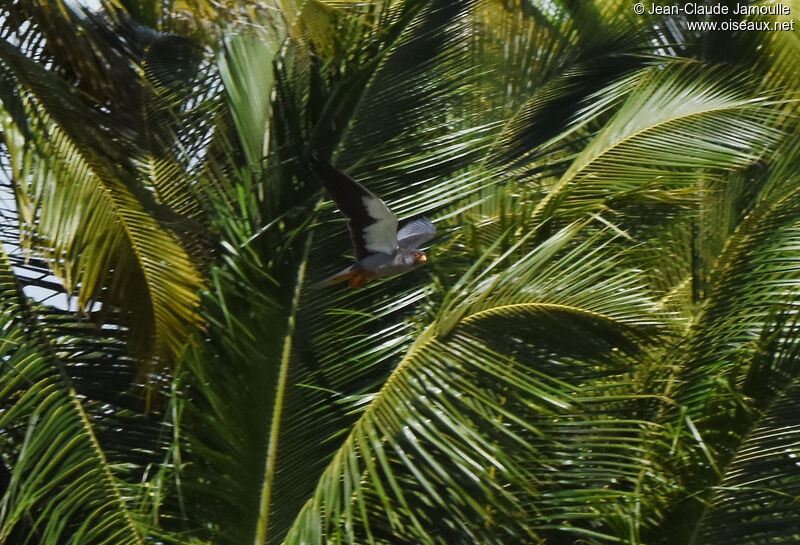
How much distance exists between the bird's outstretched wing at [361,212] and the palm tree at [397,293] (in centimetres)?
28

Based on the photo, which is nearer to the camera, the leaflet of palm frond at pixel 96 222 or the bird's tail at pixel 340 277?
the bird's tail at pixel 340 277

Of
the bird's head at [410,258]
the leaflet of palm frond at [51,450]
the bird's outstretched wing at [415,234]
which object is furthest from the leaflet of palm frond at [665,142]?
the leaflet of palm frond at [51,450]

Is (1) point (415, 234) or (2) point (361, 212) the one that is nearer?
(2) point (361, 212)

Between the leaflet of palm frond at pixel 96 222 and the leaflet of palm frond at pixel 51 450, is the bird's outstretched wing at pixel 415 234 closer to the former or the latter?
the leaflet of palm frond at pixel 96 222

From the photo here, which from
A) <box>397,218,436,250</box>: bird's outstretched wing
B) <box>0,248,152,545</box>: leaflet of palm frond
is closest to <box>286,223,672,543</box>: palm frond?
<box>397,218,436,250</box>: bird's outstretched wing

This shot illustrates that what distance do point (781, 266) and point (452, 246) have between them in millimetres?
1593

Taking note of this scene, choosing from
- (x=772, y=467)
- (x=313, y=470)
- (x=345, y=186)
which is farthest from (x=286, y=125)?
(x=772, y=467)

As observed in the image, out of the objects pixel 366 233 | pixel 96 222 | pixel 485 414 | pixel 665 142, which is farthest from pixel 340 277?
pixel 665 142

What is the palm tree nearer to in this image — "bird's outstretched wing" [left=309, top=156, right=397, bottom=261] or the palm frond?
the palm frond

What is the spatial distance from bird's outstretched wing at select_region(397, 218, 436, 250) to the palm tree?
238 mm

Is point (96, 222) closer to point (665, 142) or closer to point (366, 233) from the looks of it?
point (366, 233)

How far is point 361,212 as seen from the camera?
480 centimetres

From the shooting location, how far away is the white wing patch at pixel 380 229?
4785 millimetres

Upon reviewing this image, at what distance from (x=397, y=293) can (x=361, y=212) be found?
2.16ft
